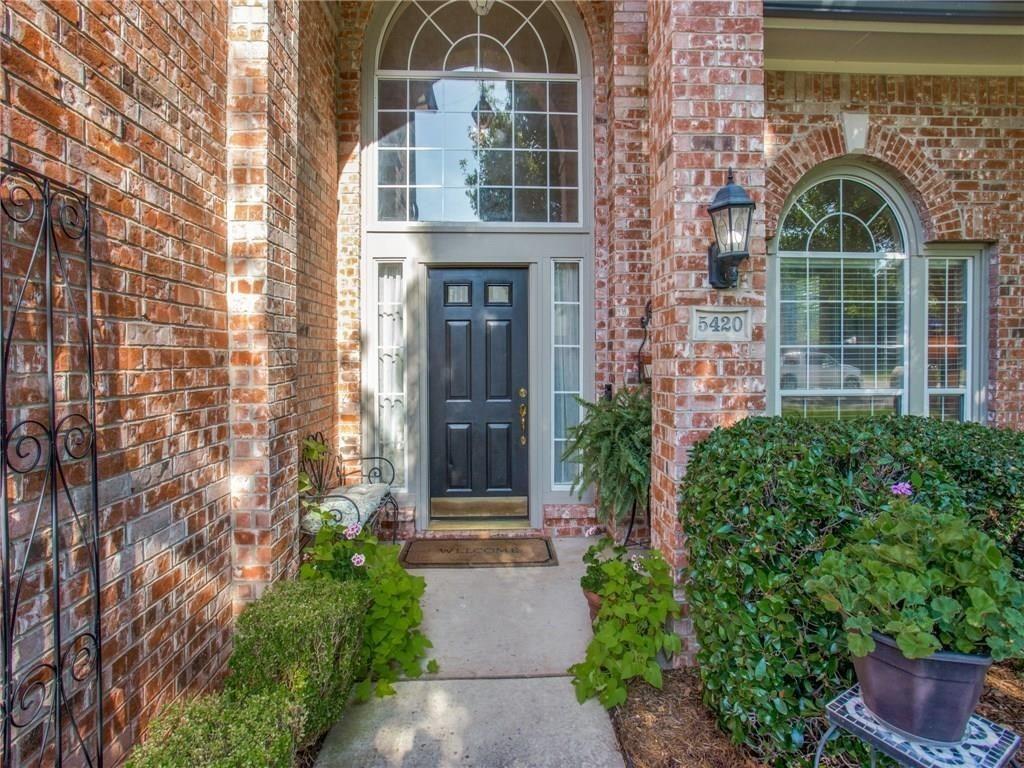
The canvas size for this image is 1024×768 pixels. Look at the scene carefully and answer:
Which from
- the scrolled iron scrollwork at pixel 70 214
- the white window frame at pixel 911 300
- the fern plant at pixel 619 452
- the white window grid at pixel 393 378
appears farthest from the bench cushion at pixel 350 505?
the white window frame at pixel 911 300

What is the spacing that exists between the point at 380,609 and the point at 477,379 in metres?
2.13

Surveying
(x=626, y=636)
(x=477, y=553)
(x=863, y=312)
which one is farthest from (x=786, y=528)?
(x=863, y=312)

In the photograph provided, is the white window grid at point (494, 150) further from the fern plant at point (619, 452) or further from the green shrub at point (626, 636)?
the green shrub at point (626, 636)

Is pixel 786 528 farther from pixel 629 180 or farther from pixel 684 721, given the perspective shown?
pixel 629 180

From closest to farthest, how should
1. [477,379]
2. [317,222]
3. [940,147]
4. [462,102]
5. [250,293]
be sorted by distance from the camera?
[250,293], [317,222], [940,147], [462,102], [477,379]

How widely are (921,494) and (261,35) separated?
315 cm

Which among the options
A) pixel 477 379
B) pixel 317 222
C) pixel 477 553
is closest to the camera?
pixel 317 222

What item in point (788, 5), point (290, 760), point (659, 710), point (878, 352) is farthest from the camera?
point (878, 352)

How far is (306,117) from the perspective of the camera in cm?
325

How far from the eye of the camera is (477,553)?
370 cm

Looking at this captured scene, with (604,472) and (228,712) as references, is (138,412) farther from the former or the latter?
(604,472)

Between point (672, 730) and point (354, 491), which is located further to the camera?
point (354, 491)

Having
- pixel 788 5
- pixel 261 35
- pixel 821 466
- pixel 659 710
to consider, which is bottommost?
pixel 659 710

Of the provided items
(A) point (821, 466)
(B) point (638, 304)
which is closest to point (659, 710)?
(A) point (821, 466)
